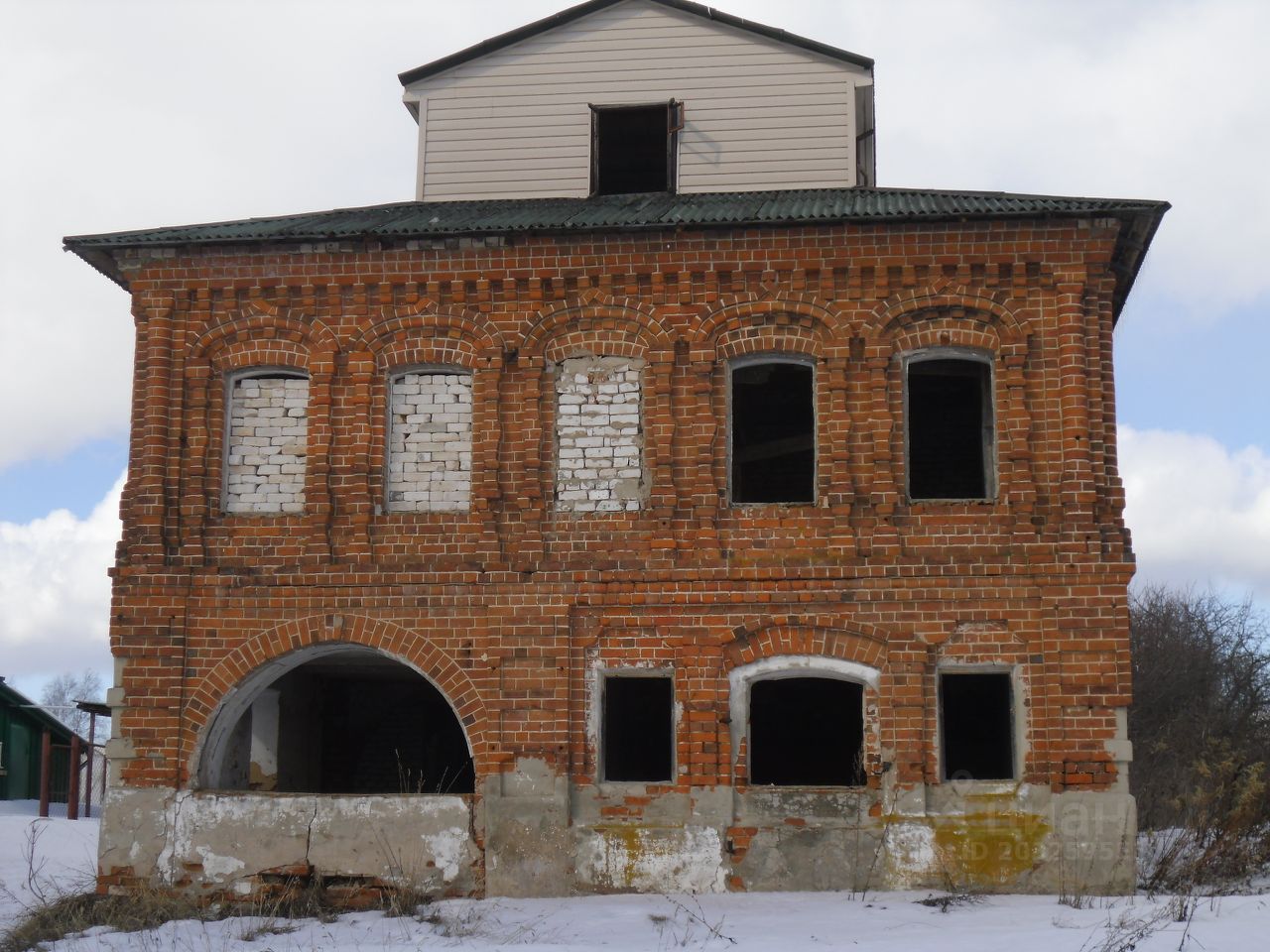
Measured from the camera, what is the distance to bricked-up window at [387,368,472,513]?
13914 mm

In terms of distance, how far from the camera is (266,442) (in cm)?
1422

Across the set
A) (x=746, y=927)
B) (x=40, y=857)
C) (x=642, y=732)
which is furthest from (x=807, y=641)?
(x=40, y=857)

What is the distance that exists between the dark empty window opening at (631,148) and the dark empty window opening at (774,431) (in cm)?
301

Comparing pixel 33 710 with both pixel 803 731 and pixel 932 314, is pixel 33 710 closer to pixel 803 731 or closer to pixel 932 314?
pixel 803 731

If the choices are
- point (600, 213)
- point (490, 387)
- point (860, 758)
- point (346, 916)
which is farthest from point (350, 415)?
point (860, 758)

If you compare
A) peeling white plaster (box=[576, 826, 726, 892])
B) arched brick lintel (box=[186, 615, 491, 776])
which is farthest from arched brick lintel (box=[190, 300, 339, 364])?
peeling white plaster (box=[576, 826, 726, 892])

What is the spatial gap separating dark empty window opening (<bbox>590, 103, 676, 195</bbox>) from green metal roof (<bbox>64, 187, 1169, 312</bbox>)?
1179 millimetres

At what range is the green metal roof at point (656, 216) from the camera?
13.4 meters

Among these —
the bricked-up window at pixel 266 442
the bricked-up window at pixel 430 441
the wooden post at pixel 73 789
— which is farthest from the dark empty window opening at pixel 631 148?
the wooden post at pixel 73 789

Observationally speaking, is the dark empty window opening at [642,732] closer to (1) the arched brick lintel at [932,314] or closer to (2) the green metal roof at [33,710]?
(1) the arched brick lintel at [932,314]

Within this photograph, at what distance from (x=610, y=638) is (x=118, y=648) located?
4996mm

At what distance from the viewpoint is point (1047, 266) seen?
13.5 metres

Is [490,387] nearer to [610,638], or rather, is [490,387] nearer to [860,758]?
[610,638]

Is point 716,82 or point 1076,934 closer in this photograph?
point 1076,934
